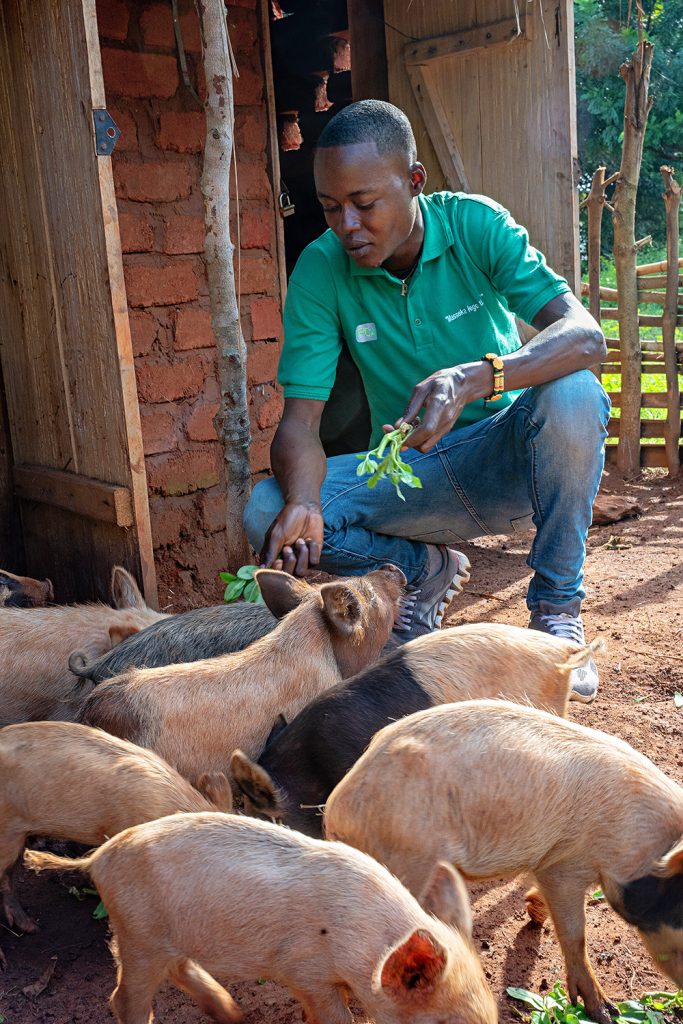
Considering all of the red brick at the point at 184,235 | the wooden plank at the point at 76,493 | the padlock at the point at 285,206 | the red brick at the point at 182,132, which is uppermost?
the red brick at the point at 182,132

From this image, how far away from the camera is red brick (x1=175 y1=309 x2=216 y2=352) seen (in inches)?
233

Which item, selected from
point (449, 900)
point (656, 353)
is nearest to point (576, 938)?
point (449, 900)

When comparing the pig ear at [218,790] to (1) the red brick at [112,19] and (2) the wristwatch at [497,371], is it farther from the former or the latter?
(1) the red brick at [112,19]

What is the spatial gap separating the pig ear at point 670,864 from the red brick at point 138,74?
472 centimetres

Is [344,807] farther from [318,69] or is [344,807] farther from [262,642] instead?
[318,69]

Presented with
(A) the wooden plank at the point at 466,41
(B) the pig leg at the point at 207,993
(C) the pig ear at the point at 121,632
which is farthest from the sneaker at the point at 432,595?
(A) the wooden plank at the point at 466,41

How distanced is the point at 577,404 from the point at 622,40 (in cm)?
1777

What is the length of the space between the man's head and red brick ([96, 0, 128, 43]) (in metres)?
1.89

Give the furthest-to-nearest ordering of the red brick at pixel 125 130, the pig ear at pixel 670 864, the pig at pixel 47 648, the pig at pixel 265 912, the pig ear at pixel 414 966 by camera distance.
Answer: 1. the red brick at pixel 125 130
2. the pig at pixel 47 648
3. the pig ear at pixel 670 864
4. the pig at pixel 265 912
5. the pig ear at pixel 414 966

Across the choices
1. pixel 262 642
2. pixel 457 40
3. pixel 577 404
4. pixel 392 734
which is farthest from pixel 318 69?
pixel 392 734

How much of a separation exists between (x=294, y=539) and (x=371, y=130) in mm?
1635

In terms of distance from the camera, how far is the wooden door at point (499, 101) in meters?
5.88

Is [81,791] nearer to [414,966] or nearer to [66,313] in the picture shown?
[414,966]

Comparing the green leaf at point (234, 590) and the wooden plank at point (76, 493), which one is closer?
the wooden plank at point (76, 493)
